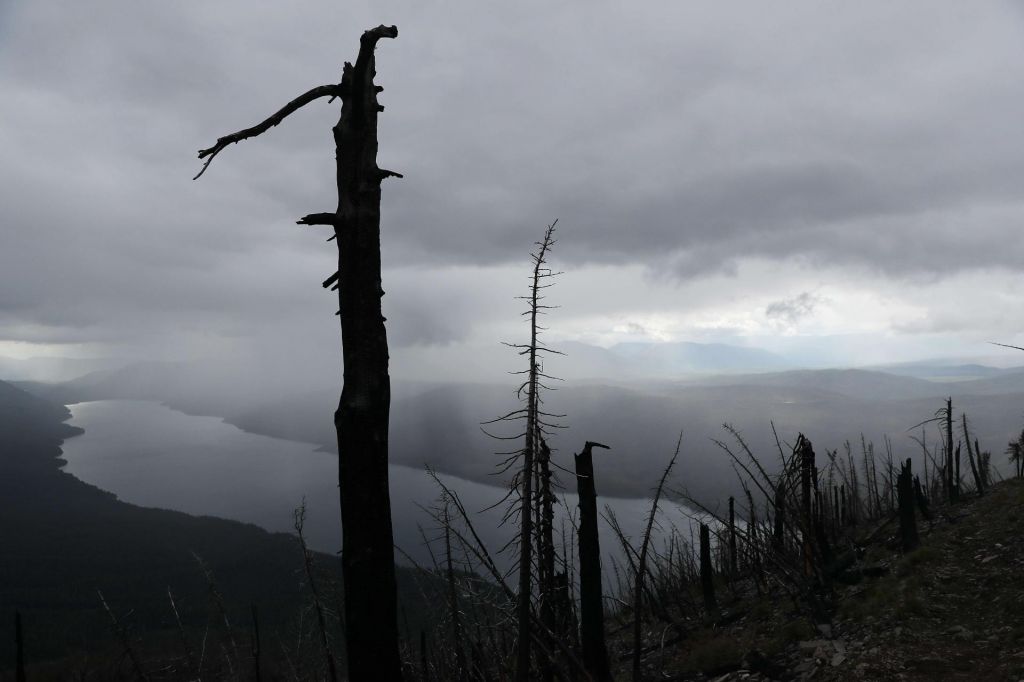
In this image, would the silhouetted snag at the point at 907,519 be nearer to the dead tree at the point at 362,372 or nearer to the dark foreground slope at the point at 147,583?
the dead tree at the point at 362,372

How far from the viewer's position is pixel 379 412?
5.46m

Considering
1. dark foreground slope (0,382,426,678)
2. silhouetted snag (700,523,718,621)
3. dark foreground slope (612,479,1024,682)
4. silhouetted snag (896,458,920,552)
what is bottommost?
dark foreground slope (0,382,426,678)

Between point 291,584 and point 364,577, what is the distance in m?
162

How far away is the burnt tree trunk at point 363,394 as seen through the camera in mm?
5320

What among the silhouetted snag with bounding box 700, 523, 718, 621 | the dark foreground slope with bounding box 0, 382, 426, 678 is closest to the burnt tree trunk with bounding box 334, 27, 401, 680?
the silhouetted snag with bounding box 700, 523, 718, 621

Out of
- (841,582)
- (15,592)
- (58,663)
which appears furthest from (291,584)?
(841,582)

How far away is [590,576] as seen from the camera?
8602mm

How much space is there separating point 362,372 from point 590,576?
5.13 metres

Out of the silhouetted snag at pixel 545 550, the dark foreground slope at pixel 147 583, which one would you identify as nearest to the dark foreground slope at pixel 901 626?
the silhouetted snag at pixel 545 550

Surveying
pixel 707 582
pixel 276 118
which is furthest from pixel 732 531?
pixel 276 118

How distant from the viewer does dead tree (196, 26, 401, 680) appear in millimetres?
5324

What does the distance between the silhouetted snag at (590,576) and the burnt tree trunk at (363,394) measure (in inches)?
141

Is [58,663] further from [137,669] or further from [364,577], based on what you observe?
[364,577]

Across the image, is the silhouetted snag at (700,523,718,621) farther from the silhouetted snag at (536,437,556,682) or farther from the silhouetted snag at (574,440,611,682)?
the silhouetted snag at (536,437,556,682)
